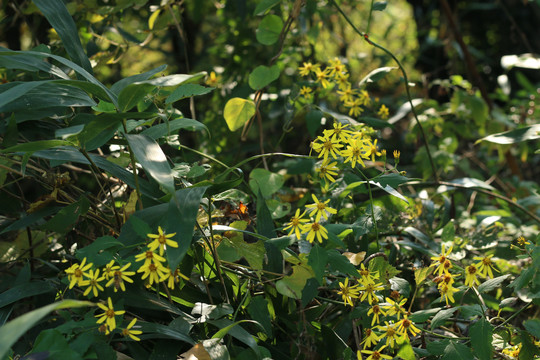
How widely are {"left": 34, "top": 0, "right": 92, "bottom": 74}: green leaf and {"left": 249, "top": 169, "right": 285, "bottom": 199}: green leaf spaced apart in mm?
339

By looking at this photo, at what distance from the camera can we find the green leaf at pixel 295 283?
2.24 feet

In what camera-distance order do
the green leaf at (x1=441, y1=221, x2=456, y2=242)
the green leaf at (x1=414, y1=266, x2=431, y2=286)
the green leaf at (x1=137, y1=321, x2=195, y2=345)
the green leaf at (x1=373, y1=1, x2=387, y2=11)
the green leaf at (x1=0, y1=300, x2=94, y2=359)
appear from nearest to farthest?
the green leaf at (x1=0, y1=300, x2=94, y2=359)
the green leaf at (x1=137, y1=321, x2=195, y2=345)
the green leaf at (x1=414, y1=266, x2=431, y2=286)
the green leaf at (x1=441, y1=221, x2=456, y2=242)
the green leaf at (x1=373, y1=1, x2=387, y2=11)

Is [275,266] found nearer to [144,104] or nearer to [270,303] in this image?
[270,303]

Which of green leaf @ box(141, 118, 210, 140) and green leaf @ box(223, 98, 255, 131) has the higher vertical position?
green leaf @ box(141, 118, 210, 140)

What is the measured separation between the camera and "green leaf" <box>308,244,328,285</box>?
66 cm

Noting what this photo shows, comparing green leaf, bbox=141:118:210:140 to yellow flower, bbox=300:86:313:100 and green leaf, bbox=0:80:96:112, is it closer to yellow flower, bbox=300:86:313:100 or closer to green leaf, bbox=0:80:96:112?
green leaf, bbox=0:80:96:112

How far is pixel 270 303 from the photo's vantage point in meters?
0.82

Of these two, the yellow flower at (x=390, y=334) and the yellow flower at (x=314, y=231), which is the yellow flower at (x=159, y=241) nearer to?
the yellow flower at (x=314, y=231)

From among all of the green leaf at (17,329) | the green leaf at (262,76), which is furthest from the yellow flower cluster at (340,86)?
the green leaf at (17,329)

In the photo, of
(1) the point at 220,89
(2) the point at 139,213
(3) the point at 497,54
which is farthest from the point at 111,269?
(3) the point at 497,54

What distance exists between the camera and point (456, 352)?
693 millimetres

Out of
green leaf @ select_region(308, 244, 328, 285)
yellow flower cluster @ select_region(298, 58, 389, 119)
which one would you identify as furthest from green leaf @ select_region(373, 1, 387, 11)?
green leaf @ select_region(308, 244, 328, 285)

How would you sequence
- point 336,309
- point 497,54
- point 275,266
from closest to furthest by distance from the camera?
1. point 275,266
2. point 336,309
3. point 497,54

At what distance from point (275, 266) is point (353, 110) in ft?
1.55
